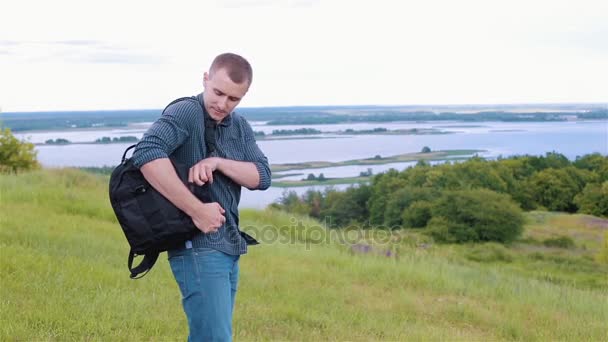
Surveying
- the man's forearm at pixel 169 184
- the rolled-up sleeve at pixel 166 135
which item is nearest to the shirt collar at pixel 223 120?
the rolled-up sleeve at pixel 166 135

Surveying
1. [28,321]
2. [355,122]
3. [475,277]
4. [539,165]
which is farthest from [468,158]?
[28,321]

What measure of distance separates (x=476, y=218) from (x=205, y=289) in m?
57.3

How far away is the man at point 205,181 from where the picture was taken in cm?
253

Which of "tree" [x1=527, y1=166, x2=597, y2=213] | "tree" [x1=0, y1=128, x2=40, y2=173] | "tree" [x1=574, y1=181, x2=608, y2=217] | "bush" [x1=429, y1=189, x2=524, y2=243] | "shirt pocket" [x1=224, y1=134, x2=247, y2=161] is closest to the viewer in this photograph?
"shirt pocket" [x1=224, y1=134, x2=247, y2=161]

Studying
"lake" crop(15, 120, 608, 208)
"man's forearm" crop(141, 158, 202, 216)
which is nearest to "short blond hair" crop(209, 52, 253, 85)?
"man's forearm" crop(141, 158, 202, 216)

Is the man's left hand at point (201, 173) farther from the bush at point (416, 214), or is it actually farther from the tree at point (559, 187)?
the tree at point (559, 187)

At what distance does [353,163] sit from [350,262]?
3115 inches

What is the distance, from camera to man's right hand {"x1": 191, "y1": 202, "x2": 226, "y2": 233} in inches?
101

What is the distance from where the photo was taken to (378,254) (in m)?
11.1

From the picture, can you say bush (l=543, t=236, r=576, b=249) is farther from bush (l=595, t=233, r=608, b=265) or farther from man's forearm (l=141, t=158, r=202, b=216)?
man's forearm (l=141, t=158, r=202, b=216)

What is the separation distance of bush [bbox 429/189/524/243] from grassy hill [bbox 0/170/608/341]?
154 ft

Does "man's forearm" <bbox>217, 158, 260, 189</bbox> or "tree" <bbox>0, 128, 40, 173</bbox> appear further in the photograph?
"tree" <bbox>0, 128, 40, 173</bbox>

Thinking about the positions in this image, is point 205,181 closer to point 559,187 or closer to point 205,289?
point 205,289

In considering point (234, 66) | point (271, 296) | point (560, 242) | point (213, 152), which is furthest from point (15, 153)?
point (560, 242)
